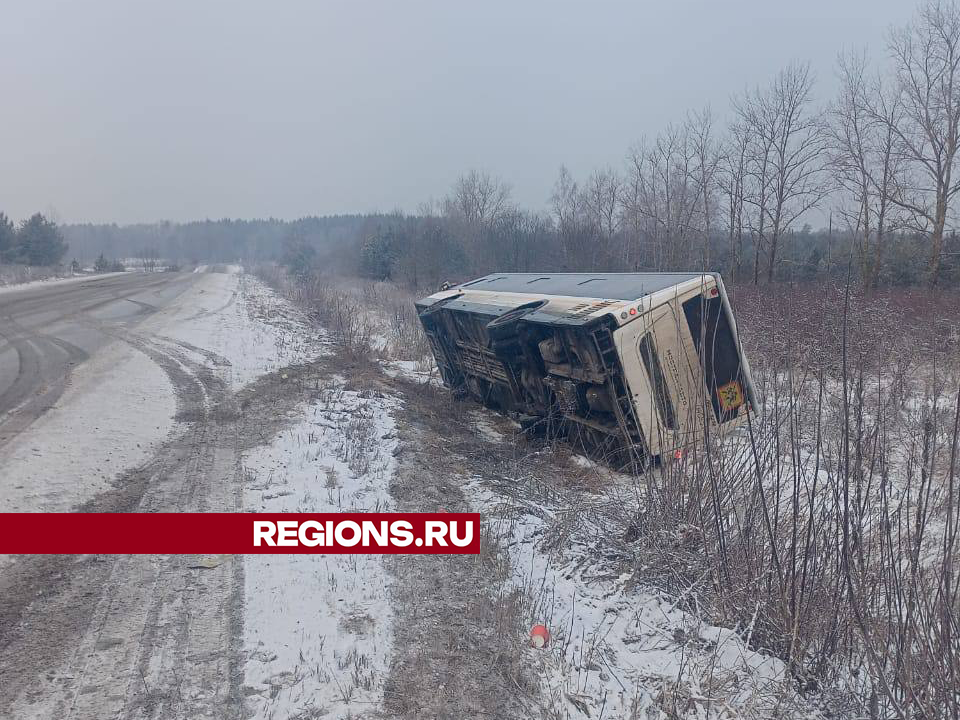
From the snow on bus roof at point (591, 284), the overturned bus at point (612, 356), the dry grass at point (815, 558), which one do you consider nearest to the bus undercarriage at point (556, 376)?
the overturned bus at point (612, 356)

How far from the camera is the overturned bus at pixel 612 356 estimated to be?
679cm

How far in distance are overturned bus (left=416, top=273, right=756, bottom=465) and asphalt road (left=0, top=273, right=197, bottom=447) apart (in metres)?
5.54

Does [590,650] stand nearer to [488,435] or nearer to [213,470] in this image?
[213,470]

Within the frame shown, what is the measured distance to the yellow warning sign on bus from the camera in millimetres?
7516

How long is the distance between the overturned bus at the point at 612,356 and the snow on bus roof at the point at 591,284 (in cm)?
2

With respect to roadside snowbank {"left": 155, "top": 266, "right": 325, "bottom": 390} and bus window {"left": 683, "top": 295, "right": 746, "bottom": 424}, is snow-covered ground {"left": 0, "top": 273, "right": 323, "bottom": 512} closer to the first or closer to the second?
roadside snowbank {"left": 155, "top": 266, "right": 325, "bottom": 390}

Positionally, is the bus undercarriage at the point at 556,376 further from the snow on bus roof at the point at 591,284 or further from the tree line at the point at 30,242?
the tree line at the point at 30,242

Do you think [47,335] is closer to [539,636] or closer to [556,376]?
[556,376]

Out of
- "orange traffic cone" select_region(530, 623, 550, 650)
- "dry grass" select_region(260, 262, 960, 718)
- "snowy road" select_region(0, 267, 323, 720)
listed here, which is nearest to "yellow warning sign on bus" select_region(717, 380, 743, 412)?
"dry grass" select_region(260, 262, 960, 718)

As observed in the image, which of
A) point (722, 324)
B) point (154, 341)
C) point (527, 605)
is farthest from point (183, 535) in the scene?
point (154, 341)

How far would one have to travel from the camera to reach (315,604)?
4.13 metres

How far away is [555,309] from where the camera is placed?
7.73 metres

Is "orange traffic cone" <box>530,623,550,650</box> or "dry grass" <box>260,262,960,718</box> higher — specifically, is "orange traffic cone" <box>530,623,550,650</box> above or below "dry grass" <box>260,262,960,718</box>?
below

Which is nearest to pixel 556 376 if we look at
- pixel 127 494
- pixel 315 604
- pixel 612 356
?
pixel 612 356
